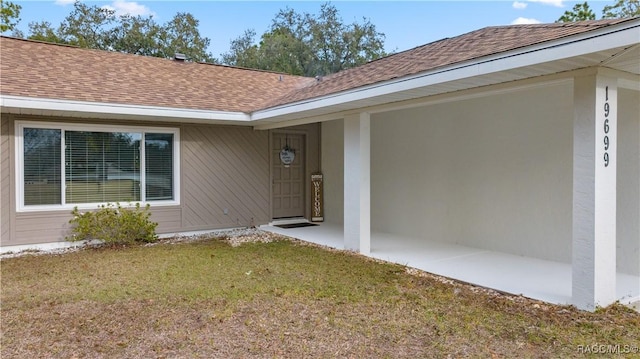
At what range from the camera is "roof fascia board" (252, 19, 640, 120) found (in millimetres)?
3318

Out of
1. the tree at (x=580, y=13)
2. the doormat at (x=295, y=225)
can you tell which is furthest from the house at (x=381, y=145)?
the tree at (x=580, y=13)

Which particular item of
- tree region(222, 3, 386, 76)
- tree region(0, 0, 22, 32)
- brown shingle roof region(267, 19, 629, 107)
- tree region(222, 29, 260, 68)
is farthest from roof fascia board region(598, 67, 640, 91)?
tree region(222, 29, 260, 68)

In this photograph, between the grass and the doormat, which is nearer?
the grass

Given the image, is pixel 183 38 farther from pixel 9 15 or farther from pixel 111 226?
pixel 111 226

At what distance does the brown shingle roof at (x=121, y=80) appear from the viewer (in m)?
6.99

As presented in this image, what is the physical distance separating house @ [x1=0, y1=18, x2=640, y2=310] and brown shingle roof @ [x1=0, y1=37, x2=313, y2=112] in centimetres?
5

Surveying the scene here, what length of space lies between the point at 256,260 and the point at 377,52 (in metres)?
26.3

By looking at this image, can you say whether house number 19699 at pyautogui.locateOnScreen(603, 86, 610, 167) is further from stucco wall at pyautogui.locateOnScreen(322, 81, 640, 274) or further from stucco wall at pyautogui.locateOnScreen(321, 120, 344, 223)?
stucco wall at pyautogui.locateOnScreen(321, 120, 344, 223)

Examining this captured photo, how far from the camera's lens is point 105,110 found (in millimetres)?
7031

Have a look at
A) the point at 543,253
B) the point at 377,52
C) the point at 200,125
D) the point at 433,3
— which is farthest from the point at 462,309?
the point at 377,52

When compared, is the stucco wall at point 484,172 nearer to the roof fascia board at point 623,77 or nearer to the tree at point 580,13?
the roof fascia board at point 623,77

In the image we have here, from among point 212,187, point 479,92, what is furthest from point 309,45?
point 479,92

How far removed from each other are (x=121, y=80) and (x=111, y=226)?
2.84 metres

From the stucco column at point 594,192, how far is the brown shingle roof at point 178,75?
94cm
